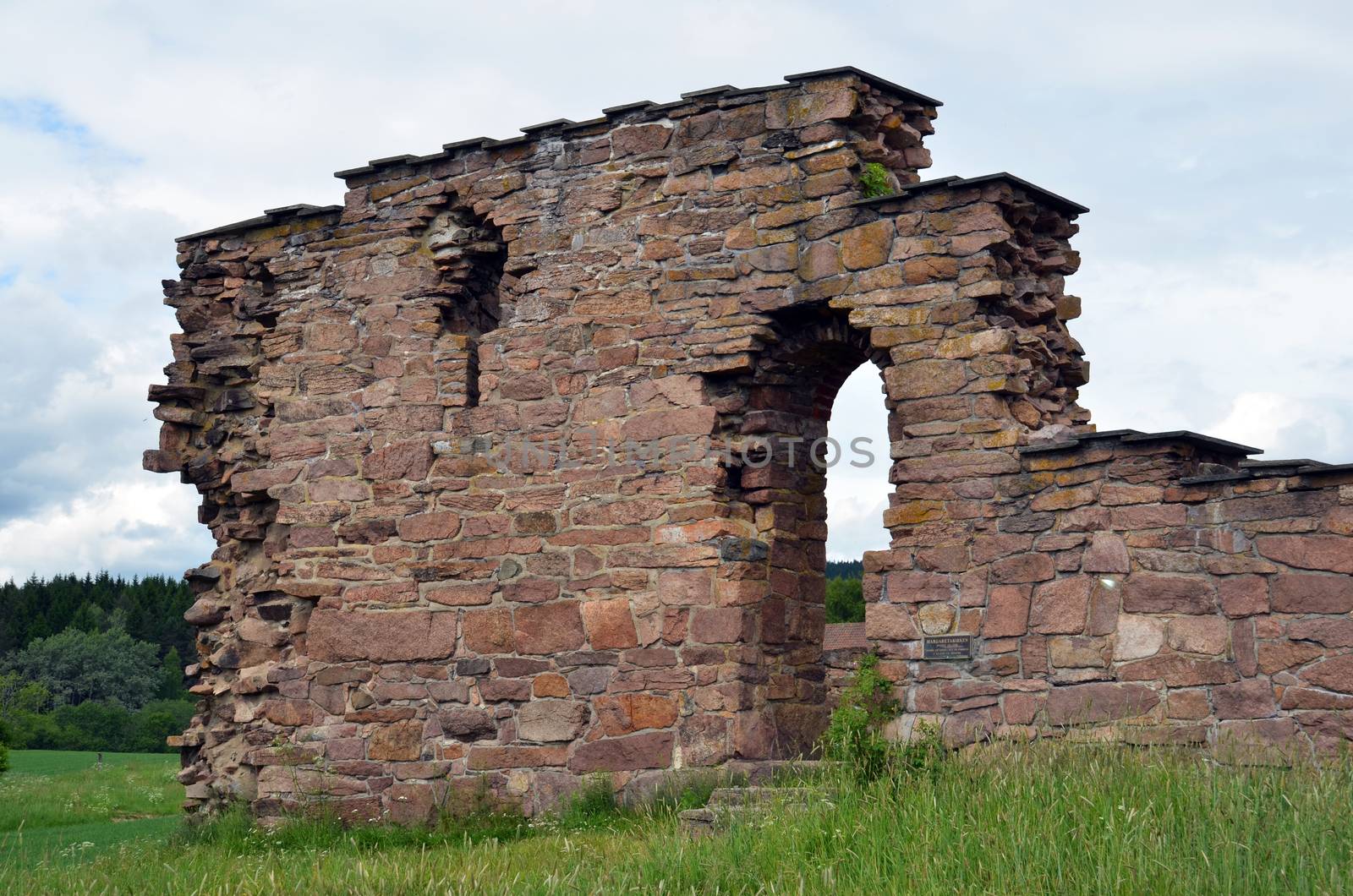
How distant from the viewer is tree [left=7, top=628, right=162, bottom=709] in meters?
43.1

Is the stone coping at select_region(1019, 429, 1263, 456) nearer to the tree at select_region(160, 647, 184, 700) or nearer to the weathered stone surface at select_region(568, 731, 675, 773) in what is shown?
the weathered stone surface at select_region(568, 731, 675, 773)

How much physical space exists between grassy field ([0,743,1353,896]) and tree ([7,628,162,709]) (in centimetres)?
3778

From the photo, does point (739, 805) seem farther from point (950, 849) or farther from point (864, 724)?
point (950, 849)

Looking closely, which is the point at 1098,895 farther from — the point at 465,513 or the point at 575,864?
the point at 465,513

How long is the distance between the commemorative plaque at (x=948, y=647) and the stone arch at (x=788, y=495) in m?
1.18

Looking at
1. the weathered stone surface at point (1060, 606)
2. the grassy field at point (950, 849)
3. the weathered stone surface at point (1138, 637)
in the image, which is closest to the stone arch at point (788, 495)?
the grassy field at point (950, 849)

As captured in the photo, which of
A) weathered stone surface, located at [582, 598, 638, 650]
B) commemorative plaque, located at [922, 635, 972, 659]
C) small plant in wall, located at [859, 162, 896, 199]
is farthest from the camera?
weathered stone surface, located at [582, 598, 638, 650]

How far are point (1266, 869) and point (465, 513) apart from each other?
6.26m

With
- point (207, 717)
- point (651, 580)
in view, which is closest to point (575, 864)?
point (651, 580)

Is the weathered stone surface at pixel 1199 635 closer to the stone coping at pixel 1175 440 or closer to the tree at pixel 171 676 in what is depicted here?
the stone coping at pixel 1175 440

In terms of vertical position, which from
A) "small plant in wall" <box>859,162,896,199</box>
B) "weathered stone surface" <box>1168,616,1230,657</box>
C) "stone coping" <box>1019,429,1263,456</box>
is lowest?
"weathered stone surface" <box>1168,616,1230,657</box>

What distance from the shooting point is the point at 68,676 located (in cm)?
4356

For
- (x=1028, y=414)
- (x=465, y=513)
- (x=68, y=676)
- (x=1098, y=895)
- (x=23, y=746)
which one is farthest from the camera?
(x=68, y=676)

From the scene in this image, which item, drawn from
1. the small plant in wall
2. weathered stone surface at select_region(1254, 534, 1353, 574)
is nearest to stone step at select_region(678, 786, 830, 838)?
weathered stone surface at select_region(1254, 534, 1353, 574)
